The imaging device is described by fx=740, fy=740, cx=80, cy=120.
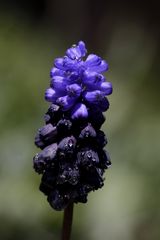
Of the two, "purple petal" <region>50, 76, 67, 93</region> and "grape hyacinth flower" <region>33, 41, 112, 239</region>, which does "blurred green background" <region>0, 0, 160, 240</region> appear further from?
"purple petal" <region>50, 76, 67, 93</region>

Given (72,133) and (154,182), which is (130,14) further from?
(72,133)

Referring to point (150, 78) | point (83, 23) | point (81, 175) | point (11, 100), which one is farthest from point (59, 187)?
point (83, 23)

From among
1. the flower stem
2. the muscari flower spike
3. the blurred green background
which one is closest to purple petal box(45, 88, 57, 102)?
the muscari flower spike

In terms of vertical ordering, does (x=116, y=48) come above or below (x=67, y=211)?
above

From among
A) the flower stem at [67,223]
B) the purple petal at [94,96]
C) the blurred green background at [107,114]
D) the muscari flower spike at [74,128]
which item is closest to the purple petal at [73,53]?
the muscari flower spike at [74,128]

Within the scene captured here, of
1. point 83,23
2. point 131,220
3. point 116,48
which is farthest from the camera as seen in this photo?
point 83,23

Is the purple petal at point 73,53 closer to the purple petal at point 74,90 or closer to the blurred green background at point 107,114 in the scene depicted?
the purple petal at point 74,90

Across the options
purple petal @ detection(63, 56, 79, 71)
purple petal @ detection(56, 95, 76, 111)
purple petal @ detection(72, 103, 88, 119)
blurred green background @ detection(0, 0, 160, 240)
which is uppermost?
blurred green background @ detection(0, 0, 160, 240)

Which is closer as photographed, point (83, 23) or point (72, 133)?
point (72, 133)
